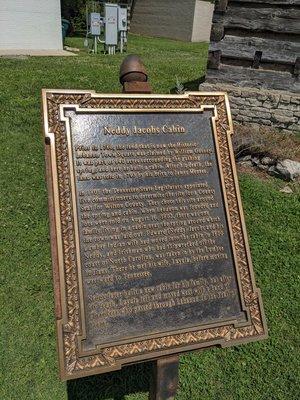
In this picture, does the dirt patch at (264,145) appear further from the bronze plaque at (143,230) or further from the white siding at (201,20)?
the white siding at (201,20)

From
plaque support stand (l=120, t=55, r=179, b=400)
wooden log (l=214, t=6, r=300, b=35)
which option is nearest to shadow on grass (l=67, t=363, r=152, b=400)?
plaque support stand (l=120, t=55, r=179, b=400)

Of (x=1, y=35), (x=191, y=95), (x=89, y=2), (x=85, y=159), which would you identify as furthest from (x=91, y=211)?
(x=89, y=2)

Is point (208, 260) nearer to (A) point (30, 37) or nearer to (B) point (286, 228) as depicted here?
(B) point (286, 228)

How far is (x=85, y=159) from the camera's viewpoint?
91.0 inches

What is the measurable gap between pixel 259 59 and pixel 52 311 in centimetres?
585

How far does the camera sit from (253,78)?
7391 millimetres

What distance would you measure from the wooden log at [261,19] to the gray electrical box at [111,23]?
8989 mm

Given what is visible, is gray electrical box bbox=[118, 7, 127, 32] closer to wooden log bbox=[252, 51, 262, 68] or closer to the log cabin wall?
the log cabin wall

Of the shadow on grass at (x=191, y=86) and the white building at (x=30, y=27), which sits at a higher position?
the white building at (x=30, y=27)

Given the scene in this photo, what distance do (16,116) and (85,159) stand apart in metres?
5.44

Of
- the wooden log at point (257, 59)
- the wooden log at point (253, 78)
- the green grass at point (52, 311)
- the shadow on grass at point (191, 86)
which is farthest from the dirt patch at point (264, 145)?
the shadow on grass at point (191, 86)

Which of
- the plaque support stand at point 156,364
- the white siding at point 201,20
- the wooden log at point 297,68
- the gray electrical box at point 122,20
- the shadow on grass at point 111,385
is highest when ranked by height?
the white siding at point 201,20

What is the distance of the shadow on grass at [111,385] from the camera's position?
10.2ft

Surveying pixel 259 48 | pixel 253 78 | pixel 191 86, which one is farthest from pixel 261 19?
pixel 191 86
